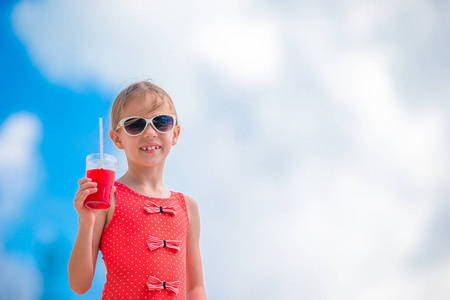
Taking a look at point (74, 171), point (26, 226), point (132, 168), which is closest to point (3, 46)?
point (74, 171)

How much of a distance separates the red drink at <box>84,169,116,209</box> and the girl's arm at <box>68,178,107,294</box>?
1.2 inches

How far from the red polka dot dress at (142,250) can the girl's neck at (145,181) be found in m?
0.06

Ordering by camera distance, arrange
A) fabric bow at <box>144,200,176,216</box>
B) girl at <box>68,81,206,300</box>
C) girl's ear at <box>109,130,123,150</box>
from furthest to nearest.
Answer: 1. girl's ear at <box>109,130,123,150</box>
2. fabric bow at <box>144,200,176,216</box>
3. girl at <box>68,81,206,300</box>

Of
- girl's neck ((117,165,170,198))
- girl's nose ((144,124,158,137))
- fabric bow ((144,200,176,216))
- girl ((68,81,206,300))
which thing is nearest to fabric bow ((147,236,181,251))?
girl ((68,81,206,300))

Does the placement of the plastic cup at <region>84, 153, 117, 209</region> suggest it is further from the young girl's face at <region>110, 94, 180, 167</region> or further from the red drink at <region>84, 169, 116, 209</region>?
the young girl's face at <region>110, 94, 180, 167</region>

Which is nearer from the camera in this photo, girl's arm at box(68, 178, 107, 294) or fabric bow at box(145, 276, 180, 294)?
girl's arm at box(68, 178, 107, 294)

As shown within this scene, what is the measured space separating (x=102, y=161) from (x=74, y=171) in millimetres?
2470

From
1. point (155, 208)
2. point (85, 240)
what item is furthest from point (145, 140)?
point (85, 240)

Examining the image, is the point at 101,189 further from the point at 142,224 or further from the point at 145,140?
the point at 145,140

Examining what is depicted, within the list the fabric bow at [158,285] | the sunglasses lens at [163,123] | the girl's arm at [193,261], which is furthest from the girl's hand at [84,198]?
the girl's arm at [193,261]

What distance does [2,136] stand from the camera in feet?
12.9

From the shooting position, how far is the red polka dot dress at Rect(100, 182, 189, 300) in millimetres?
1995

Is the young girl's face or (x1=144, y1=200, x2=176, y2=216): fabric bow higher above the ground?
the young girl's face

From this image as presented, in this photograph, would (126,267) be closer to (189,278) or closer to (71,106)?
(189,278)
